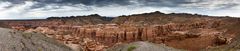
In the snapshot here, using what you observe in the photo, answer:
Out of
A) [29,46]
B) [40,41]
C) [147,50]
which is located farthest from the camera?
[147,50]

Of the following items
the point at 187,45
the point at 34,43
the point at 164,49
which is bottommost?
the point at 187,45

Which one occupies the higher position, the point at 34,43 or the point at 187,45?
the point at 34,43

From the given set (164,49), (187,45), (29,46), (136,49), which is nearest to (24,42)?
(29,46)

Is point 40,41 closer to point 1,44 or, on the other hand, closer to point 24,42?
point 24,42

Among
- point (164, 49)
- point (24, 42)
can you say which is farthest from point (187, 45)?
point (24, 42)

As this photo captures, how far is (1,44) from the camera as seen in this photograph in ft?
84.8

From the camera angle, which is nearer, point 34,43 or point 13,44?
point 13,44

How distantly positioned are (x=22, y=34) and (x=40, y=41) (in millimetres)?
1357

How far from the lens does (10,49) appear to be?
85.6ft

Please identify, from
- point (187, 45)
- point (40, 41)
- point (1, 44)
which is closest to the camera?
point (1, 44)

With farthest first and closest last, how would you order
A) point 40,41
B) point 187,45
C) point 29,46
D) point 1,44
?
point 187,45 → point 40,41 → point 29,46 → point 1,44

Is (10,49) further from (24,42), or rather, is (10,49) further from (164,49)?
(164,49)

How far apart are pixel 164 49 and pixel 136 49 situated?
8.04ft

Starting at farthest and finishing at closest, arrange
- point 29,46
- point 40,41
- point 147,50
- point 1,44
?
point 147,50
point 40,41
point 29,46
point 1,44
